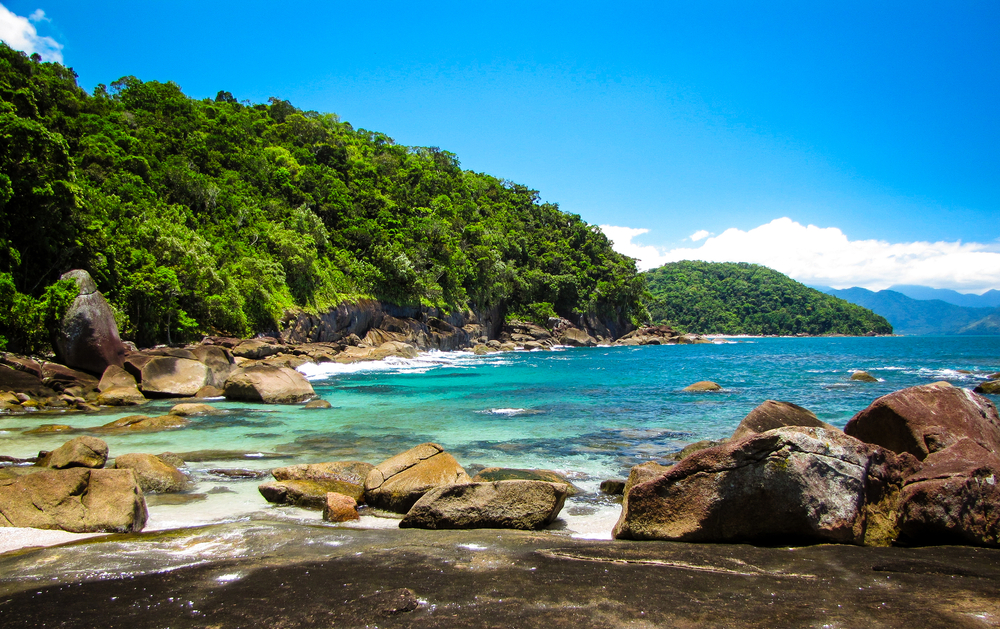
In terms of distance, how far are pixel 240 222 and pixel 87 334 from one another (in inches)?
1222

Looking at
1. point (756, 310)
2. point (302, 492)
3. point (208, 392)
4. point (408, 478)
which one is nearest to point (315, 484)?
point (302, 492)

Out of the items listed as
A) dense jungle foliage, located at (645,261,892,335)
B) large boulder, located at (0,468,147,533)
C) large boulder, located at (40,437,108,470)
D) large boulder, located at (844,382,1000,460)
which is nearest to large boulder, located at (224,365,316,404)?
large boulder, located at (40,437,108,470)

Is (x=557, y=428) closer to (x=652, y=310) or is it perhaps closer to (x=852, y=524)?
(x=852, y=524)

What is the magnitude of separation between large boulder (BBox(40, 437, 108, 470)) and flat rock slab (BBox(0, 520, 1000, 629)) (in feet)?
12.6

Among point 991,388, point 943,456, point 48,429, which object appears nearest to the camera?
point 943,456

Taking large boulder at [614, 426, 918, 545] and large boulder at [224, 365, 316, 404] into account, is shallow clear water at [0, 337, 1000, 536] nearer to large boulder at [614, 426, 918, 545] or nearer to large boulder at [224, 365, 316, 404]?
large boulder at [224, 365, 316, 404]

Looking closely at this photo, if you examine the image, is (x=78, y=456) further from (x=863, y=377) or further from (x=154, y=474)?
(x=863, y=377)

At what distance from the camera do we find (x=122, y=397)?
1834 centimetres

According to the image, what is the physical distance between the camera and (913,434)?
7.32 meters

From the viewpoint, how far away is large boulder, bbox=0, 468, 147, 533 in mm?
5758

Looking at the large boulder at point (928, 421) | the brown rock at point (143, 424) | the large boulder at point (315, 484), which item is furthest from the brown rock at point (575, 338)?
the large boulder at point (315, 484)

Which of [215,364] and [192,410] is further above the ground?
[215,364]

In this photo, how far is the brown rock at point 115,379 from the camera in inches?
752

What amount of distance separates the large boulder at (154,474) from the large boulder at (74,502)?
1718 mm
